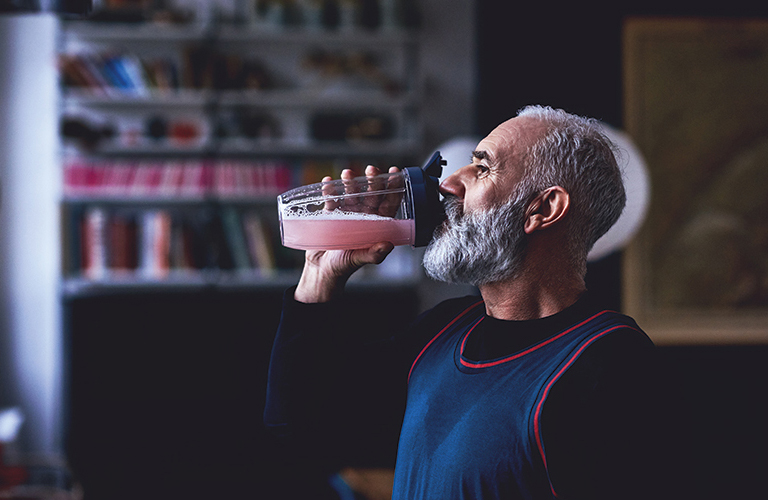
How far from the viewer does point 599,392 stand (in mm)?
742

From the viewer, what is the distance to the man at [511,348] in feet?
2.43

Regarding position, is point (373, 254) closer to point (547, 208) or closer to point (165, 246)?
point (547, 208)

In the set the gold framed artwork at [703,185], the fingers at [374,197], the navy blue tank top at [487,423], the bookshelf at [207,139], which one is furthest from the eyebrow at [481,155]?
the bookshelf at [207,139]

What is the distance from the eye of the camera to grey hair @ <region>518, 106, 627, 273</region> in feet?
3.02

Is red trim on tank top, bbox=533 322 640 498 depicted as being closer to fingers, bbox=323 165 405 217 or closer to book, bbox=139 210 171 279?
fingers, bbox=323 165 405 217

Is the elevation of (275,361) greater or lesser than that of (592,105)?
lesser

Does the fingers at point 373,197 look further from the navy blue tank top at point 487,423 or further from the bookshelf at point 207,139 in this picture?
the bookshelf at point 207,139

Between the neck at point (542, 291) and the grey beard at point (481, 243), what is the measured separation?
2cm

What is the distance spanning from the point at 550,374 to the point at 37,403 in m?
3.74

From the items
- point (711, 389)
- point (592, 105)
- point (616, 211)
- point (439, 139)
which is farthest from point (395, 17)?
point (616, 211)

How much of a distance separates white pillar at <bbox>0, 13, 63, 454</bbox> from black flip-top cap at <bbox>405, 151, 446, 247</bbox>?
10.8 feet

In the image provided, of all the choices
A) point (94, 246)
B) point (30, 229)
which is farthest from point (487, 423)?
point (30, 229)

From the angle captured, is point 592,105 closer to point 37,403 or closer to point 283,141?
point 283,141

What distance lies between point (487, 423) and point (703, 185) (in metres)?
2.83
